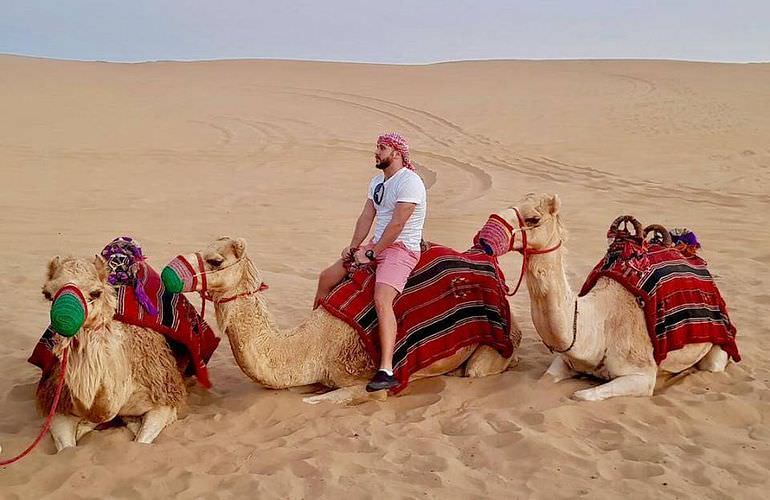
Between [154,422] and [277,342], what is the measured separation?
89 centimetres

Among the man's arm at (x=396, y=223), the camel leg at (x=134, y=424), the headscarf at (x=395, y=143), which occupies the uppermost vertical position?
the headscarf at (x=395, y=143)

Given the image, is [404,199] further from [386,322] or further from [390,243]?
[386,322]

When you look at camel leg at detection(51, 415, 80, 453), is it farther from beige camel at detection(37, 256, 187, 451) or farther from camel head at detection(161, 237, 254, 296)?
camel head at detection(161, 237, 254, 296)

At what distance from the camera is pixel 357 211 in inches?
571

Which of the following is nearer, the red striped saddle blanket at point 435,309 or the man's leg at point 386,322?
the man's leg at point 386,322

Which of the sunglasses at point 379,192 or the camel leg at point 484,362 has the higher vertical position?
the sunglasses at point 379,192

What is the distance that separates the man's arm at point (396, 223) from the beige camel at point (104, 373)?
5.03ft

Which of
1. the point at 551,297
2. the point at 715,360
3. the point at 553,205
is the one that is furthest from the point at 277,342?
the point at 715,360

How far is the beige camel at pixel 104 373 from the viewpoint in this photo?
13.8 ft

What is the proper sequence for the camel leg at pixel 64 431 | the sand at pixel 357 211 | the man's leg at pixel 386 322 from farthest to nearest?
the man's leg at pixel 386 322
the camel leg at pixel 64 431
the sand at pixel 357 211

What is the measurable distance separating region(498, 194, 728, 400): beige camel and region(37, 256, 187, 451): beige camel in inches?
88.9

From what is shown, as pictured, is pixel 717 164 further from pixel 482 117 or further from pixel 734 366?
pixel 734 366

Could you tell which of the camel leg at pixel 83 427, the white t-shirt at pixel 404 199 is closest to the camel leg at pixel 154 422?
the camel leg at pixel 83 427

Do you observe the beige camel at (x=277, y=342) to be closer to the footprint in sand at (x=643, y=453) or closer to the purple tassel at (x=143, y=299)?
the purple tassel at (x=143, y=299)
